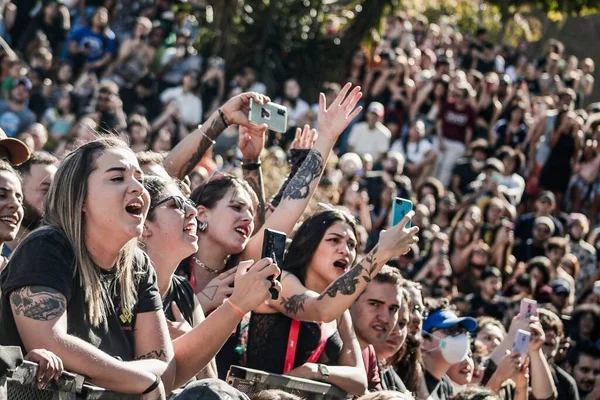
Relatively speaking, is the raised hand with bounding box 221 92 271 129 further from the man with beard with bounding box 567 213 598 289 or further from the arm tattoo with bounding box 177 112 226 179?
the man with beard with bounding box 567 213 598 289

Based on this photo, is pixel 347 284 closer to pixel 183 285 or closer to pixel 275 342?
pixel 275 342

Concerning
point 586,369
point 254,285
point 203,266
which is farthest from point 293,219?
point 586,369

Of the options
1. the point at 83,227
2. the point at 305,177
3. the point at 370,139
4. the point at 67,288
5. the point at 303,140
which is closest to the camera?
the point at 67,288

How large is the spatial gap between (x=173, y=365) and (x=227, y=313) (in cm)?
28

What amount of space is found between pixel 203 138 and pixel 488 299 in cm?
510

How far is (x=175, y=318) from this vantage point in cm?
480

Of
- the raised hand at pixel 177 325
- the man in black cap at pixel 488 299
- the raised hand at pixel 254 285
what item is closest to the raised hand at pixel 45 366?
the raised hand at pixel 254 285

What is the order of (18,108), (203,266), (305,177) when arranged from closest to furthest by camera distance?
(203,266) < (305,177) < (18,108)

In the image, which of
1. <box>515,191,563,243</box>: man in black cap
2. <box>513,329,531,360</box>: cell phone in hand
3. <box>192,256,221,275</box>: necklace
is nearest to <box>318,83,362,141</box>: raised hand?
<box>192,256,221,275</box>: necklace

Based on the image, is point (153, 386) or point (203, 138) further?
point (203, 138)

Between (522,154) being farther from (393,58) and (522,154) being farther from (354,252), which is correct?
(354,252)

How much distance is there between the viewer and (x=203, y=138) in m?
6.18

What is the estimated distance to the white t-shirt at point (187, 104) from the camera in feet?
51.2

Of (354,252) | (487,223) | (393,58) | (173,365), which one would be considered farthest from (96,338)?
(393,58)
